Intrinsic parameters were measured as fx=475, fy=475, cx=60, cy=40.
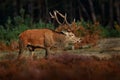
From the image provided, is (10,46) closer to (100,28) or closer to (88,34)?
(88,34)

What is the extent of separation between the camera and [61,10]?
2045 inches

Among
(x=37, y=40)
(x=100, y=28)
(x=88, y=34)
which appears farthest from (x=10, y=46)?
(x=37, y=40)

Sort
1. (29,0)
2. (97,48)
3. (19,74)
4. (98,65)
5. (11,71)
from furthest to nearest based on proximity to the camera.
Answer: (29,0) < (97,48) < (98,65) < (11,71) < (19,74)

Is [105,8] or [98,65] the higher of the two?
[105,8]

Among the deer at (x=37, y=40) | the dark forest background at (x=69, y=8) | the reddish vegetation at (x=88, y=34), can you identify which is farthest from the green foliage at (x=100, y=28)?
the dark forest background at (x=69, y=8)

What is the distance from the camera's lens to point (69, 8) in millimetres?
51281

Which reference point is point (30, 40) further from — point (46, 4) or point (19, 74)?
point (46, 4)

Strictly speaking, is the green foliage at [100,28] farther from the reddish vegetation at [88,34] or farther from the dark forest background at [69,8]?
the dark forest background at [69,8]

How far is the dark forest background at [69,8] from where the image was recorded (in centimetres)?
4847

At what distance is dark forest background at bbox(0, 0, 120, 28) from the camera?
48.5 metres

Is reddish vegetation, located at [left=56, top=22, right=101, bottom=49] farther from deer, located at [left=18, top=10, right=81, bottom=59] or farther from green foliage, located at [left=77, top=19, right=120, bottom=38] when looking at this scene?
deer, located at [left=18, top=10, right=81, bottom=59]

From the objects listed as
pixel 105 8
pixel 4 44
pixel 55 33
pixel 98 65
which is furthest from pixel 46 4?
pixel 98 65

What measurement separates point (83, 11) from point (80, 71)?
1569 inches

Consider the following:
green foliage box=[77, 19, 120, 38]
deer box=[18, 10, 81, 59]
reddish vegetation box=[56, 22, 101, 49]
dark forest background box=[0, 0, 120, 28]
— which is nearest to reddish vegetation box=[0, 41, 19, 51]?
reddish vegetation box=[56, 22, 101, 49]
